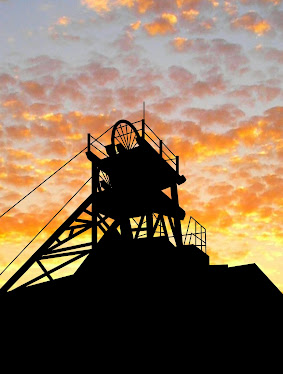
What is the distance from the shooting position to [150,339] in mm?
16266

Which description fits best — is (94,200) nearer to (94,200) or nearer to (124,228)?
(94,200)

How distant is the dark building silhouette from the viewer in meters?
17.1

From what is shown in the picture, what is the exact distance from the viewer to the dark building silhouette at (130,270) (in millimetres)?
17125

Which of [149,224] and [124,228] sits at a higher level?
[149,224]

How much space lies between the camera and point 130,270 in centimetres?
1769

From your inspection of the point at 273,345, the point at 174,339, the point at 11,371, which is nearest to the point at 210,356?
the point at 174,339

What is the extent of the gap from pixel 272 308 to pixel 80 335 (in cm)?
705

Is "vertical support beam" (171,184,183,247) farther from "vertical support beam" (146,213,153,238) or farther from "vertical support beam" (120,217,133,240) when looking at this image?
"vertical support beam" (120,217,133,240)

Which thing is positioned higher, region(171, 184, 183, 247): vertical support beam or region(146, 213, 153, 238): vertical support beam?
region(171, 184, 183, 247): vertical support beam

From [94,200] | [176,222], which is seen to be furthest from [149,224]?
[94,200]

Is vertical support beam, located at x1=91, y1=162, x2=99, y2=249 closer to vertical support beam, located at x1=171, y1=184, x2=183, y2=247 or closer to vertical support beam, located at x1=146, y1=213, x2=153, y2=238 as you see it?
vertical support beam, located at x1=146, y1=213, x2=153, y2=238

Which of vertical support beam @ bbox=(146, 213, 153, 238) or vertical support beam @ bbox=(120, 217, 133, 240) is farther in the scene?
vertical support beam @ bbox=(146, 213, 153, 238)

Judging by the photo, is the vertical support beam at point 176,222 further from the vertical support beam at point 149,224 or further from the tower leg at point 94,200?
the tower leg at point 94,200

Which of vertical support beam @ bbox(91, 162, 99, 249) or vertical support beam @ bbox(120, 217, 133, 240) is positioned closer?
vertical support beam @ bbox(91, 162, 99, 249)
